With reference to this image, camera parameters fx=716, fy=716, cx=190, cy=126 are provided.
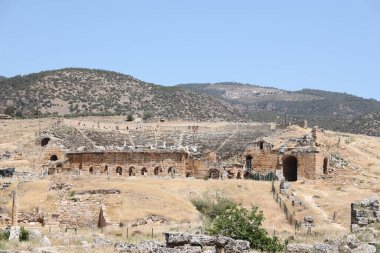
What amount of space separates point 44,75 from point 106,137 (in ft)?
192

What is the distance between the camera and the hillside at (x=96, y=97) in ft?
384

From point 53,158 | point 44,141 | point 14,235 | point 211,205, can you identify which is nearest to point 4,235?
point 14,235

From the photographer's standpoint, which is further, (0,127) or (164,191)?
(0,127)

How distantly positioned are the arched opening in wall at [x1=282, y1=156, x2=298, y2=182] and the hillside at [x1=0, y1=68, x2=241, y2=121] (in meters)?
52.2

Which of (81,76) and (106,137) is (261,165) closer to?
(106,137)

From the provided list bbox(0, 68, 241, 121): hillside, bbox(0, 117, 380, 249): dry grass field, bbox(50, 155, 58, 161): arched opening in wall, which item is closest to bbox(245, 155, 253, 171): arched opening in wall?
bbox(0, 117, 380, 249): dry grass field

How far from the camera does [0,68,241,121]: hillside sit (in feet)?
384

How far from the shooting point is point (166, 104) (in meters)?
126

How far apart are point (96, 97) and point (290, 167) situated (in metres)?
66.0

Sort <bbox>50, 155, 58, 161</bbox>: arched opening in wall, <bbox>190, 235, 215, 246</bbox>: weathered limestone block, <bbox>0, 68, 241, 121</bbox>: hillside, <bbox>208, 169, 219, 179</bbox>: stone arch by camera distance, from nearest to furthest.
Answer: <bbox>190, 235, 215, 246</bbox>: weathered limestone block, <bbox>208, 169, 219, 179</bbox>: stone arch, <bbox>50, 155, 58, 161</bbox>: arched opening in wall, <bbox>0, 68, 241, 121</bbox>: hillside

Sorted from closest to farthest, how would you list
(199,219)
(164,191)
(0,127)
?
A: (199,219) → (164,191) → (0,127)

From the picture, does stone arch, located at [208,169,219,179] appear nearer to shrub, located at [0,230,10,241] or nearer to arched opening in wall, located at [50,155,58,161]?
arched opening in wall, located at [50,155,58,161]

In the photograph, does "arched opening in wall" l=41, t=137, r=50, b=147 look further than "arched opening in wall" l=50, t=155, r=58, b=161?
Yes

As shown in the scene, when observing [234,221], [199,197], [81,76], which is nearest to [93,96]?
[81,76]
